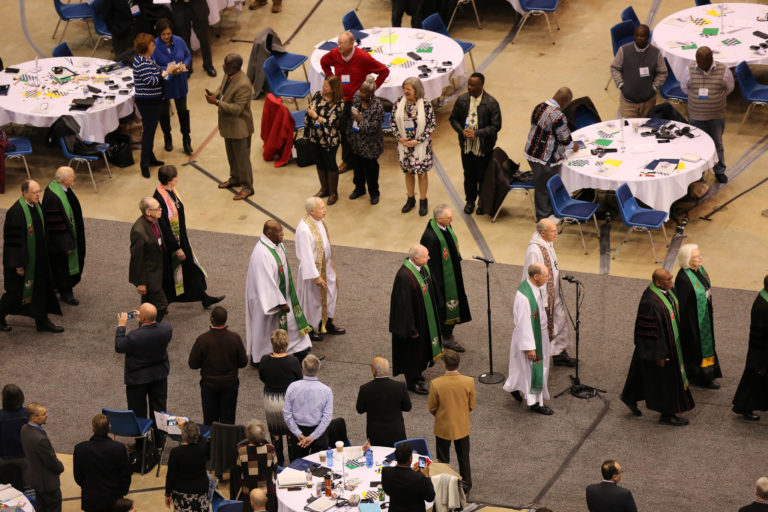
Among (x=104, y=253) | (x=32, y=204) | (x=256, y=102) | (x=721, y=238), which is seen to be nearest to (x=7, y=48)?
(x=256, y=102)

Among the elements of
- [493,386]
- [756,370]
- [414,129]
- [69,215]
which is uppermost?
[414,129]

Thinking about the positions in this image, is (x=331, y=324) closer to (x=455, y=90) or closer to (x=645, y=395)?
(x=645, y=395)

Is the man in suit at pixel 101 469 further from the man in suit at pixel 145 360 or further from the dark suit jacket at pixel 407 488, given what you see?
the dark suit jacket at pixel 407 488

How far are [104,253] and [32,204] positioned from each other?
1802mm

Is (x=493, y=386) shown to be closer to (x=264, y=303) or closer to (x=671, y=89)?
(x=264, y=303)

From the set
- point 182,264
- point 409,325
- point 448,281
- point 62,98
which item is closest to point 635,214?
point 448,281

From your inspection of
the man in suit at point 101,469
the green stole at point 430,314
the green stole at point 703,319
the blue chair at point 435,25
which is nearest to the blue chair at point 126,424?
the man in suit at point 101,469

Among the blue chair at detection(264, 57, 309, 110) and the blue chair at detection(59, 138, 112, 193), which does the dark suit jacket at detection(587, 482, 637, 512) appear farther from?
the blue chair at detection(264, 57, 309, 110)

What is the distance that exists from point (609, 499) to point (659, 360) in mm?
2250

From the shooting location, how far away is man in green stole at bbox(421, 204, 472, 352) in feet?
37.2

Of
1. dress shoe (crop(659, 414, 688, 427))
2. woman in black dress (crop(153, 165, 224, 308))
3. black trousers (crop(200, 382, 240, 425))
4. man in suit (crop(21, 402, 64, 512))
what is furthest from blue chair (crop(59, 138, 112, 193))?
dress shoe (crop(659, 414, 688, 427))

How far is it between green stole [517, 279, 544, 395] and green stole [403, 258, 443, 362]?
834mm

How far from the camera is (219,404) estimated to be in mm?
10367

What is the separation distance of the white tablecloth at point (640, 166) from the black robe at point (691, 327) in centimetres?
247
